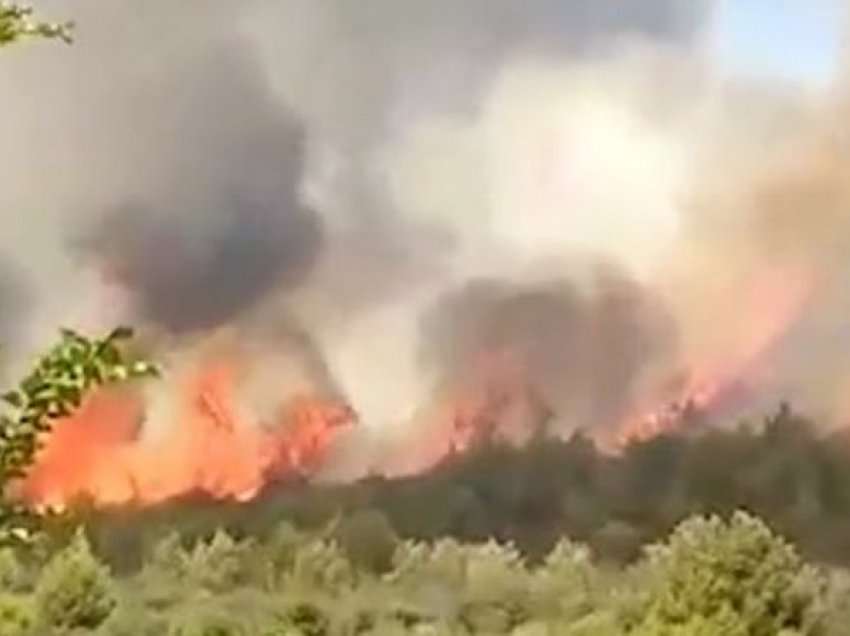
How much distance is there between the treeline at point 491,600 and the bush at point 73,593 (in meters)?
0.14

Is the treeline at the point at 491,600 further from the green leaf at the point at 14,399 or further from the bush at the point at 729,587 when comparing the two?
the green leaf at the point at 14,399

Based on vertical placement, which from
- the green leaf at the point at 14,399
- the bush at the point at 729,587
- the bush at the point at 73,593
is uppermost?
the bush at the point at 73,593

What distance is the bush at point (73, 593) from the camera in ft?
434

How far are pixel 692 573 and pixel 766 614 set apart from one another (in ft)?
12.9

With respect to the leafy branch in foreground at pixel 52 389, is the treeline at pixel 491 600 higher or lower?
higher

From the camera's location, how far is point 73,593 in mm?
139625

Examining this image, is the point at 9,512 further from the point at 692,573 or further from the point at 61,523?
the point at 692,573

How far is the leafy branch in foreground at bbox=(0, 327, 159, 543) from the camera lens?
1303 centimetres

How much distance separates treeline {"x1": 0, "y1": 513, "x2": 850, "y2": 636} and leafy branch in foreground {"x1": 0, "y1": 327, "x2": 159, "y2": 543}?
152 feet

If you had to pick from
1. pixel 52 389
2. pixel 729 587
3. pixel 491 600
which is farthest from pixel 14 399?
pixel 491 600

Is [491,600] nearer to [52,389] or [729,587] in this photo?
[729,587]

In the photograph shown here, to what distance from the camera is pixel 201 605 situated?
156375 mm

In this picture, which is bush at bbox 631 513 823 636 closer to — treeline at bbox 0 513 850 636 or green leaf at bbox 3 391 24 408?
treeline at bbox 0 513 850 636

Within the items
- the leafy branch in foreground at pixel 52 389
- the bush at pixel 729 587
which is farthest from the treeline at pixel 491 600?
the leafy branch in foreground at pixel 52 389
